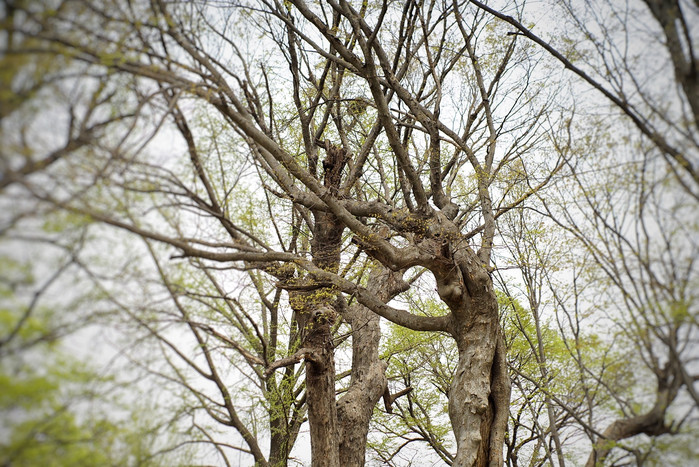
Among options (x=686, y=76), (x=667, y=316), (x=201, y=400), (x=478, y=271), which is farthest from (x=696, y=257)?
(x=201, y=400)

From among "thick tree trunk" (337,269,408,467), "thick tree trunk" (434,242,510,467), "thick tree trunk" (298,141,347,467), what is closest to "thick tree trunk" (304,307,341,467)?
"thick tree trunk" (298,141,347,467)

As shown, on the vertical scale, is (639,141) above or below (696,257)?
above

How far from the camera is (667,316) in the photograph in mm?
2545

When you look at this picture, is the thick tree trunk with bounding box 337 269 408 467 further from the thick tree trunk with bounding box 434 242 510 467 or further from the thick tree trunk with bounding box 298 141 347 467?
the thick tree trunk with bounding box 434 242 510 467

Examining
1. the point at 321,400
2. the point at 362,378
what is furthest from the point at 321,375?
the point at 362,378

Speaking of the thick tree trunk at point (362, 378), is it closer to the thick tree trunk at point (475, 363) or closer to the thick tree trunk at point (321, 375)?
the thick tree trunk at point (321, 375)

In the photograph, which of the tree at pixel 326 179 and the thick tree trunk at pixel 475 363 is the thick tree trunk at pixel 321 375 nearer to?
the tree at pixel 326 179

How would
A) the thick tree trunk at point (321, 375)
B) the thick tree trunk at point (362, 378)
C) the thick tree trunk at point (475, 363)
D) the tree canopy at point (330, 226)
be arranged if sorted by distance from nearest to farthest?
the tree canopy at point (330, 226) < the thick tree trunk at point (475, 363) < the thick tree trunk at point (321, 375) < the thick tree trunk at point (362, 378)

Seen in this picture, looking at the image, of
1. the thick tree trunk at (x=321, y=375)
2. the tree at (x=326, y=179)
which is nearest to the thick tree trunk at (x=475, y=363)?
the tree at (x=326, y=179)

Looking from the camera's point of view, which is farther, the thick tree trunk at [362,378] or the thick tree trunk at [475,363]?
the thick tree trunk at [362,378]

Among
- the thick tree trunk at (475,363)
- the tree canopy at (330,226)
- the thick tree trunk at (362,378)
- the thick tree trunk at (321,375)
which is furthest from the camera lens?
the thick tree trunk at (362,378)

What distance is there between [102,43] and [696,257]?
289cm

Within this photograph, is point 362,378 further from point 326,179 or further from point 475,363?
point 326,179

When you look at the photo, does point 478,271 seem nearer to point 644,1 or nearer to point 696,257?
point 696,257
